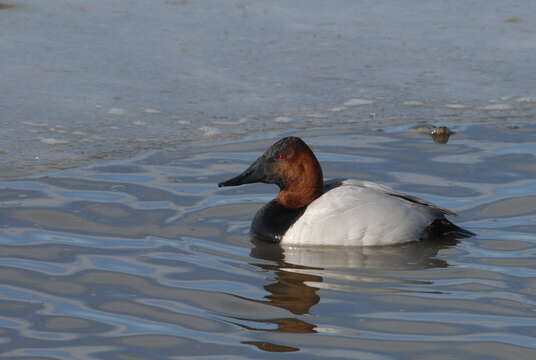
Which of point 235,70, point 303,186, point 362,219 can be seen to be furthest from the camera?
point 235,70

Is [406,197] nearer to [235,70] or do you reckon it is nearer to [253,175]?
[253,175]

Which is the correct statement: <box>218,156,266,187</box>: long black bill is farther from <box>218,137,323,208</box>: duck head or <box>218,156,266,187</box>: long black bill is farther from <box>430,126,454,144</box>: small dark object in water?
<box>430,126,454,144</box>: small dark object in water

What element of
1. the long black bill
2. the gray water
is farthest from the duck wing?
the gray water

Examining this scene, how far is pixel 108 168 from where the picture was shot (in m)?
6.66

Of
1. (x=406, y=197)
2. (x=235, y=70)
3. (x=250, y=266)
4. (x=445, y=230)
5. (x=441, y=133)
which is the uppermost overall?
(x=235, y=70)

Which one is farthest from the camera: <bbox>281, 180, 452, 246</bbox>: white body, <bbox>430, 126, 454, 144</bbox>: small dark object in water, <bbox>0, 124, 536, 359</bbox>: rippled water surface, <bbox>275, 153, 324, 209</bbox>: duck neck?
<bbox>430, 126, 454, 144</bbox>: small dark object in water

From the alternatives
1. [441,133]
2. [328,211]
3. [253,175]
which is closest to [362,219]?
[328,211]

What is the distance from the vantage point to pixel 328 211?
5.70m

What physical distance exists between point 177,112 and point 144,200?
1757 mm

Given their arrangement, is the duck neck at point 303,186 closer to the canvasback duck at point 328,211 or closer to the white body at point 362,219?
the canvasback duck at point 328,211

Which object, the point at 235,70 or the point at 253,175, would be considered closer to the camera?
the point at 253,175

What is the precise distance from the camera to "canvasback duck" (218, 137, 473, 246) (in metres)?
5.66

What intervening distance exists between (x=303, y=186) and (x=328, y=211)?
11.9 inches

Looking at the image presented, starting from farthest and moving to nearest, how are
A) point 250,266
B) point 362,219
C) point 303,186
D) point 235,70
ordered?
point 235,70 < point 303,186 < point 362,219 < point 250,266
